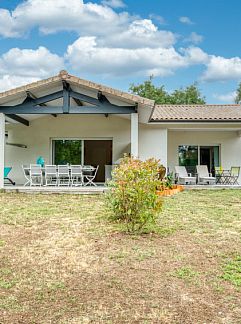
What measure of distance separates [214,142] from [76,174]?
7.49m

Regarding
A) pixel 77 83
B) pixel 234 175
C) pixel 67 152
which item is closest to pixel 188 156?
pixel 234 175

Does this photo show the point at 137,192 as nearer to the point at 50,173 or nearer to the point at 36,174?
the point at 50,173

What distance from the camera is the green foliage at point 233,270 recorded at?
4097 millimetres

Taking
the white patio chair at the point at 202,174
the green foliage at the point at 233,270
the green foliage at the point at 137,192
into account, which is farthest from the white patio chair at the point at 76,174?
the green foliage at the point at 233,270

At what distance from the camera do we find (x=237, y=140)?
17.0 meters

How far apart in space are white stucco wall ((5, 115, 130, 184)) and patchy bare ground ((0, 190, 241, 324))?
28.3ft

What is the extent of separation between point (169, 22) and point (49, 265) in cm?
2276

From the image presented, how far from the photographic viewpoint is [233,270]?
445 centimetres

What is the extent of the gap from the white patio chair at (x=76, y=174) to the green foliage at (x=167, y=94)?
98.3ft

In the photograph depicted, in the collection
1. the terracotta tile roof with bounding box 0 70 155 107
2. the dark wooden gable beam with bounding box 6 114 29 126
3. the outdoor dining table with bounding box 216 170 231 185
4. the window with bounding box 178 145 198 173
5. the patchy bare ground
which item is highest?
the terracotta tile roof with bounding box 0 70 155 107

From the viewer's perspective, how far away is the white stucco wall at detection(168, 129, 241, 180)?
667 inches

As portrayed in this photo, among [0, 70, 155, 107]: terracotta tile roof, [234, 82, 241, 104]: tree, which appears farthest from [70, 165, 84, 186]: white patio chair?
[234, 82, 241, 104]: tree

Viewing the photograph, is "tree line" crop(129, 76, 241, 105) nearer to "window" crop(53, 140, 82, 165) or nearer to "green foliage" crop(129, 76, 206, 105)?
"green foliage" crop(129, 76, 206, 105)

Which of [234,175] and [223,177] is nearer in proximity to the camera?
[223,177]
